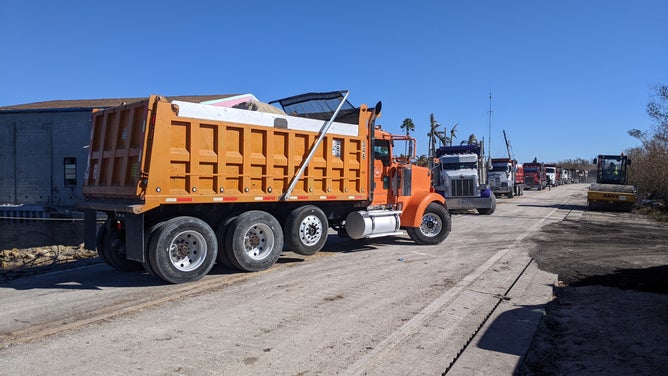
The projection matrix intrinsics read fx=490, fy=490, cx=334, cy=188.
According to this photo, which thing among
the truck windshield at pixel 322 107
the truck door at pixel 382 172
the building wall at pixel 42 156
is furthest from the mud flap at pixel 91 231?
the building wall at pixel 42 156

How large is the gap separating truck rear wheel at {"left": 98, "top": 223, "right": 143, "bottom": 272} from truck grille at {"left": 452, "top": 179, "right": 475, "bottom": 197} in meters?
14.5

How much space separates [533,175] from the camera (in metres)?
55.6

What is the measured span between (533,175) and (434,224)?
48.1 m

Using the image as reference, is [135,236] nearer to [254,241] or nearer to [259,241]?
[254,241]

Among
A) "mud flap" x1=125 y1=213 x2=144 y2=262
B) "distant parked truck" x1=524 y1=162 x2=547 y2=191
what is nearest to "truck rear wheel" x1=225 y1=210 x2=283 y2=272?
"mud flap" x1=125 y1=213 x2=144 y2=262

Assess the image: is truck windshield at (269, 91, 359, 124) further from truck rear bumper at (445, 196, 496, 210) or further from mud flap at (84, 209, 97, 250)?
truck rear bumper at (445, 196, 496, 210)

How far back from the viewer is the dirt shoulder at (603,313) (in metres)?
4.46

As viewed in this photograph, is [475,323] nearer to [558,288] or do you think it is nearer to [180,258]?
[558,288]

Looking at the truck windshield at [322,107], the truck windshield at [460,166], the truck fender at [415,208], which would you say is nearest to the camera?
the truck windshield at [322,107]

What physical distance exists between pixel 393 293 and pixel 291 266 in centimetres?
259

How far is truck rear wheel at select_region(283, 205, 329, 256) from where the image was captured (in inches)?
361

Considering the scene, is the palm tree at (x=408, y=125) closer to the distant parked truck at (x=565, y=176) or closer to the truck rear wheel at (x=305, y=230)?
the distant parked truck at (x=565, y=176)

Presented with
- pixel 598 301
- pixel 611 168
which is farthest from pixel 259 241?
pixel 611 168

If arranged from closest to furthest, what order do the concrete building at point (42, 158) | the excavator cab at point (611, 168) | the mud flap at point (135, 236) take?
the mud flap at point (135, 236)
the excavator cab at point (611, 168)
the concrete building at point (42, 158)
